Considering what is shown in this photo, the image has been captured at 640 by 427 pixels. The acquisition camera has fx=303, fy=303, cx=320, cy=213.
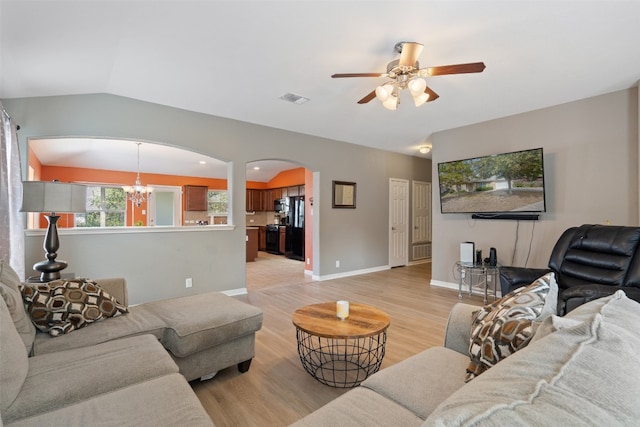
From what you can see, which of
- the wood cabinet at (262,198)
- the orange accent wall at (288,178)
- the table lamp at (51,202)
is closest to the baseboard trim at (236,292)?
the table lamp at (51,202)

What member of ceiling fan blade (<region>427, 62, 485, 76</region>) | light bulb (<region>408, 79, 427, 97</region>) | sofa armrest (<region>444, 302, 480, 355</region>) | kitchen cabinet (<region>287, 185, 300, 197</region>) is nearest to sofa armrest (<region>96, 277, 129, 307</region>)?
sofa armrest (<region>444, 302, 480, 355</region>)

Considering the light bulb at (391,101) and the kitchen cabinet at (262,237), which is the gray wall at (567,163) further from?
the kitchen cabinet at (262,237)

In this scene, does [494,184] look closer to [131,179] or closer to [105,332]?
[105,332]

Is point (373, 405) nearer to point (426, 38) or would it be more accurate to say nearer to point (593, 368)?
point (593, 368)

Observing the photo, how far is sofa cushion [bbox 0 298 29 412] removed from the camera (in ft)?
3.80

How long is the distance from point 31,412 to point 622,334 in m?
1.93

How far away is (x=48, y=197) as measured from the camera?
243 centimetres

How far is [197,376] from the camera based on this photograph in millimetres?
2045

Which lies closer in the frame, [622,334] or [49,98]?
[622,334]

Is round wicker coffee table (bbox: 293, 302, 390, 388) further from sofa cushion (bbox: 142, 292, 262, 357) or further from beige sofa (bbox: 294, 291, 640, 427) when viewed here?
beige sofa (bbox: 294, 291, 640, 427)

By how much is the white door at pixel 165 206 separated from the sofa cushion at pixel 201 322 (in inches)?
279

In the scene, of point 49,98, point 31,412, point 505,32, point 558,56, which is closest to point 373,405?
point 31,412

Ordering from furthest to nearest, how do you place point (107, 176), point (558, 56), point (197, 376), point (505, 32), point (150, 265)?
point (107, 176) → point (150, 265) → point (558, 56) → point (505, 32) → point (197, 376)

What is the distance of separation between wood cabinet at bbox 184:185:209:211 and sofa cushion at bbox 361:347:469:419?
848 centimetres
